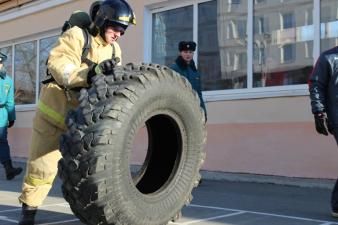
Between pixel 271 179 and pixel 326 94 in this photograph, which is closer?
pixel 326 94

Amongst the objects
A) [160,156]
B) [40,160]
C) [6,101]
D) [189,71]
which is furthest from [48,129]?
[6,101]

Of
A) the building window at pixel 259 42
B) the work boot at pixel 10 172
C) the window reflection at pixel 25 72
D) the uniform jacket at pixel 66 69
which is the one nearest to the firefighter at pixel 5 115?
the work boot at pixel 10 172

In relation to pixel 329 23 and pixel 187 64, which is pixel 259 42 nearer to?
pixel 329 23

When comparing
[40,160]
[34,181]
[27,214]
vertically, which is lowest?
[27,214]

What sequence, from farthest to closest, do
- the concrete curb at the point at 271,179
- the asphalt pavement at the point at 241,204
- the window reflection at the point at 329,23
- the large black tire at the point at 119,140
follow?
1. the window reflection at the point at 329,23
2. the concrete curb at the point at 271,179
3. the asphalt pavement at the point at 241,204
4. the large black tire at the point at 119,140

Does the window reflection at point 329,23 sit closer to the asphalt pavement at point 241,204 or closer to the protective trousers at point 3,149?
the asphalt pavement at point 241,204

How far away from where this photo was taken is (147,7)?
376 inches

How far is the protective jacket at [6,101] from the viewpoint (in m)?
8.06

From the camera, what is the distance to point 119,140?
337cm

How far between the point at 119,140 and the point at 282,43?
201 inches

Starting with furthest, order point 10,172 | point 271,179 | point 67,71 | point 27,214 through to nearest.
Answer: point 10,172 → point 271,179 → point 27,214 → point 67,71

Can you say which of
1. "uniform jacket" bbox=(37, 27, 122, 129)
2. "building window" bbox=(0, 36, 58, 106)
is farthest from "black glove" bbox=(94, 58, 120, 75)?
"building window" bbox=(0, 36, 58, 106)

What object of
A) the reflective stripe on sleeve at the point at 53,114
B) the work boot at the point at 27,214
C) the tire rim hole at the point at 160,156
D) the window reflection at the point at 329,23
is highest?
the window reflection at the point at 329,23

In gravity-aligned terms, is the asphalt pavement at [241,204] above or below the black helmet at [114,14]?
below
